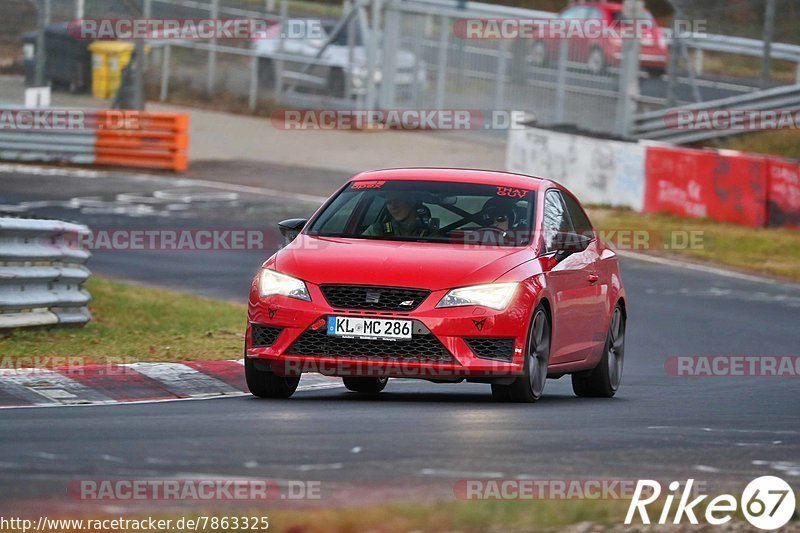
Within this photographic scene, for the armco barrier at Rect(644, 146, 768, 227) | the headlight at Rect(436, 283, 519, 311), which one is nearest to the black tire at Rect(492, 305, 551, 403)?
the headlight at Rect(436, 283, 519, 311)

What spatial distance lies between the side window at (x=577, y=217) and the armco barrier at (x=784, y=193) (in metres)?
13.2

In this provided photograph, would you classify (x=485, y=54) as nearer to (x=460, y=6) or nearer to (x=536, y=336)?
(x=460, y=6)

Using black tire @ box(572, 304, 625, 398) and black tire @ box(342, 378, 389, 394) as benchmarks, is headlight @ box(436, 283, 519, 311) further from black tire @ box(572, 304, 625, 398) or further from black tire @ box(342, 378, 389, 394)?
black tire @ box(572, 304, 625, 398)

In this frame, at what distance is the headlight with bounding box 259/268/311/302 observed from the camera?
9977 millimetres

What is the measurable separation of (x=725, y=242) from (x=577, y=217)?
528 inches

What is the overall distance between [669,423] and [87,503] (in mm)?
4175

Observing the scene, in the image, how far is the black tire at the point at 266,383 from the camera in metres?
10.3

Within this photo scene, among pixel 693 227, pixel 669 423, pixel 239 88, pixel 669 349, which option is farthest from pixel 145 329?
pixel 239 88

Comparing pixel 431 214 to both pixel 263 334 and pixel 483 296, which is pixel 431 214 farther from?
pixel 263 334

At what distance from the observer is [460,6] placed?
4147cm

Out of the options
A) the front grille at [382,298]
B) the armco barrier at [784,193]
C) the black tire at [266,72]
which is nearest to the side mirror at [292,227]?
the front grille at [382,298]

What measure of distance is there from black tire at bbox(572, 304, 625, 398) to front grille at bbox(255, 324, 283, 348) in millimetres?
2759

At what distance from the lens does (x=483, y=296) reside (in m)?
9.92

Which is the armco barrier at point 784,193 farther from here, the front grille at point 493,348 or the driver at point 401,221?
the front grille at point 493,348
